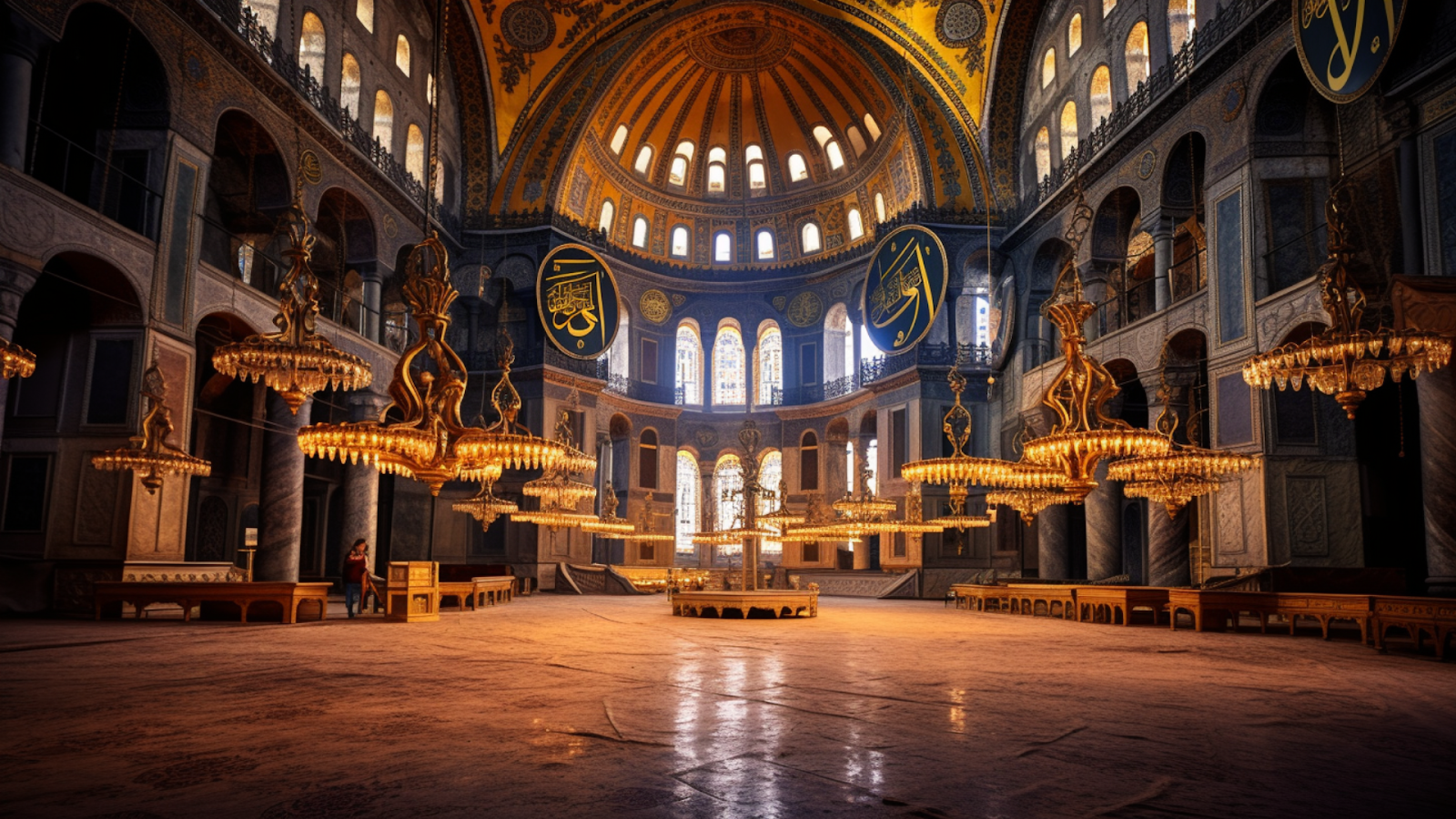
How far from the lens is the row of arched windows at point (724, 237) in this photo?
2245 centimetres

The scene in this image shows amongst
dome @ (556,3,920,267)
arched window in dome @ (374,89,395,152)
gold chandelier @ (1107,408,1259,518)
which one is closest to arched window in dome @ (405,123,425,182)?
arched window in dome @ (374,89,395,152)

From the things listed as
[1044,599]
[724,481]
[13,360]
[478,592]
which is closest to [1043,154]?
[1044,599]

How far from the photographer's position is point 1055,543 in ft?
53.9

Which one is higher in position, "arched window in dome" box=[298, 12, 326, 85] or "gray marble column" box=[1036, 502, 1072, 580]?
"arched window in dome" box=[298, 12, 326, 85]

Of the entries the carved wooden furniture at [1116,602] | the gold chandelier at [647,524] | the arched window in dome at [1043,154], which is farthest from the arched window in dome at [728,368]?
the carved wooden furniture at [1116,602]

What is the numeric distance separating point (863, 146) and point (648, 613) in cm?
1433

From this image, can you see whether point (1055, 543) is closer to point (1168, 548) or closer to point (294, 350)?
point (1168, 548)

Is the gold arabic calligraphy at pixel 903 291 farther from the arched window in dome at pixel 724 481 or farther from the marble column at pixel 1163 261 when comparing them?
the arched window in dome at pixel 724 481

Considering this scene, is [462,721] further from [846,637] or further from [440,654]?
[846,637]

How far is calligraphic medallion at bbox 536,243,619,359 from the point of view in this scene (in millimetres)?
18000

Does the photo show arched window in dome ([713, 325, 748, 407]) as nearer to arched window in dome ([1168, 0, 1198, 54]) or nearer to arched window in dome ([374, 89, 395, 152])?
arched window in dome ([374, 89, 395, 152])

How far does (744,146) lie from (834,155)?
2.53m

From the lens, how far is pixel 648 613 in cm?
1182

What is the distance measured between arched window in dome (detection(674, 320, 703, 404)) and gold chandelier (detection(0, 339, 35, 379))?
17891 millimetres
